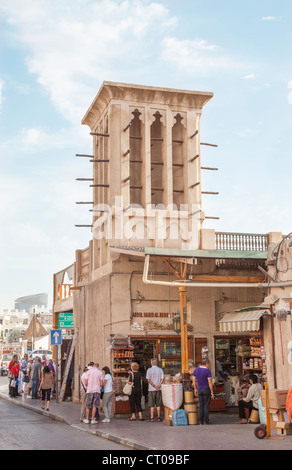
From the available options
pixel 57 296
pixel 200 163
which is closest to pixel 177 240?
pixel 200 163

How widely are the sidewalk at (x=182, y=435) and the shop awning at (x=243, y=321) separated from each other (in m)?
2.59

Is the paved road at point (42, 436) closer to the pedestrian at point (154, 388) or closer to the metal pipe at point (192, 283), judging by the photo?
the pedestrian at point (154, 388)

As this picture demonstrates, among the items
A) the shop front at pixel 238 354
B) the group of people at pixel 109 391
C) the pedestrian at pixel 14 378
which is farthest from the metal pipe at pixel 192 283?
the pedestrian at pixel 14 378

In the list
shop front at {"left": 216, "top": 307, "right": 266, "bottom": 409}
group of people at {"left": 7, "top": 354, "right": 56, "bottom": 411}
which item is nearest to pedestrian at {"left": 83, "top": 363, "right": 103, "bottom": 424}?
shop front at {"left": 216, "top": 307, "right": 266, "bottom": 409}

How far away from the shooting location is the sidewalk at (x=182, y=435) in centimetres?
1247

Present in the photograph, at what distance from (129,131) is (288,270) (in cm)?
1248

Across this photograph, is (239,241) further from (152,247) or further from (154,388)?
(154,388)

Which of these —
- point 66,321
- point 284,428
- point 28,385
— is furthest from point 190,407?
point 28,385

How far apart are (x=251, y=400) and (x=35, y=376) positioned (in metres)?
14.4

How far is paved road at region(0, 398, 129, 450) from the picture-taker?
1317 centimetres

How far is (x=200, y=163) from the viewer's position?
2592cm

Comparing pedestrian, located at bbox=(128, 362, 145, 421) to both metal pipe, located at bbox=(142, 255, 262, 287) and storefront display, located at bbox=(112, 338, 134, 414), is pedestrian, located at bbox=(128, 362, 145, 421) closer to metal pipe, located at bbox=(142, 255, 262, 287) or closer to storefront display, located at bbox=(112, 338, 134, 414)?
storefront display, located at bbox=(112, 338, 134, 414)

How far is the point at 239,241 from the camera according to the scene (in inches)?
918
